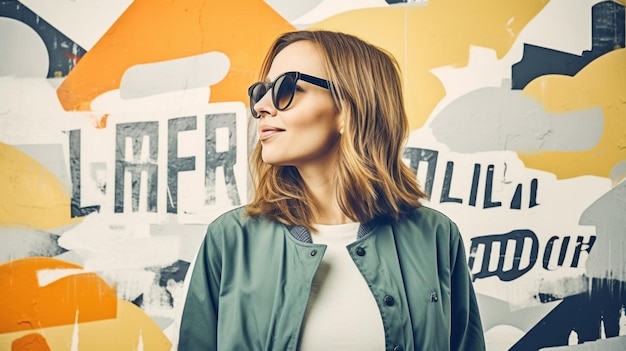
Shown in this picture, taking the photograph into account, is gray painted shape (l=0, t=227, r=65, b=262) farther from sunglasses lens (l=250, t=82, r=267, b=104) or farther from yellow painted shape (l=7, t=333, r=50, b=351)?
sunglasses lens (l=250, t=82, r=267, b=104)

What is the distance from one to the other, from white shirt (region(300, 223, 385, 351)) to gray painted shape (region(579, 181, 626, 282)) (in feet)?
4.40

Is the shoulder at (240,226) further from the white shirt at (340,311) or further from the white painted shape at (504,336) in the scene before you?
the white painted shape at (504,336)

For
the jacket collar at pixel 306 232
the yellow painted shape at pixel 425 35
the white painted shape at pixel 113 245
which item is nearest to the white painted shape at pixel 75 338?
the white painted shape at pixel 113 245

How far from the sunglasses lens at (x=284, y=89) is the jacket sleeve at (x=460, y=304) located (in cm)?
55

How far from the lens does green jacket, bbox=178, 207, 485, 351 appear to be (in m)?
1.36

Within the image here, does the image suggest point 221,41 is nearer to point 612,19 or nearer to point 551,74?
point 551,74

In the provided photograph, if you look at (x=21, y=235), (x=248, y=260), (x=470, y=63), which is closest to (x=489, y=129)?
(x=470, y=63)

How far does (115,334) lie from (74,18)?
3.96ft

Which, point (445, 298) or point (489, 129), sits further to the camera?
point (489, 129)

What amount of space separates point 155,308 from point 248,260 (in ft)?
3.11

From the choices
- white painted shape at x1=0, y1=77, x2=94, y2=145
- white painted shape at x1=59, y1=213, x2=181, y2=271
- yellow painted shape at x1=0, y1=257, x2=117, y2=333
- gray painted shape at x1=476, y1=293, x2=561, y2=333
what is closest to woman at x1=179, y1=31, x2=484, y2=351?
gray painted shape at x1=476, y1=293, x2=561, y2=333

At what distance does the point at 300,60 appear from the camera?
1495mm

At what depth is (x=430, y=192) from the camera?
91.0 inches

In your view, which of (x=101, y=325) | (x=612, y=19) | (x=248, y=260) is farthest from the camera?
(x=612, y=19)
